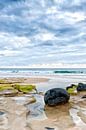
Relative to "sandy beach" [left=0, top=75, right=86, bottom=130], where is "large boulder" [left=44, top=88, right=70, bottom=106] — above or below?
above

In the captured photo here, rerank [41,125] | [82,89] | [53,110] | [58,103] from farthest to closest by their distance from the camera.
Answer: [82,89] → [58,103] → [53,110] → [41,125]

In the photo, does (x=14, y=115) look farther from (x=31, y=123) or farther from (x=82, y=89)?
(x=82, y=89)

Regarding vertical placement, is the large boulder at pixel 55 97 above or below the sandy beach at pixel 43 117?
above

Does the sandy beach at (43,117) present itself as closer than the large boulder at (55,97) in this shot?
Yes

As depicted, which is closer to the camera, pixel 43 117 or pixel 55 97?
pixel 43 117

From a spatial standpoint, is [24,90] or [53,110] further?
[24,90]

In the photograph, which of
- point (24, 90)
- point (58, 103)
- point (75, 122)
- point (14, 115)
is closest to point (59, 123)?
point (75, 122)

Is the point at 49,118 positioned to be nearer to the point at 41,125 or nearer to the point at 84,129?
the point at 41,125

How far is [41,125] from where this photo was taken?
9.80 m

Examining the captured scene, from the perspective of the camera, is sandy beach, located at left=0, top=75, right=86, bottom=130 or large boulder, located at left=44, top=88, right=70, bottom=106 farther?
large boulder, located at left=44, top=88, right=70, bottom=106

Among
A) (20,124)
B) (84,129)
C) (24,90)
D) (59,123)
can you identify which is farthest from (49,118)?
(24,90)

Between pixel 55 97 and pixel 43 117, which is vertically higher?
pixel 55 97

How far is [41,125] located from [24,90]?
1345cm

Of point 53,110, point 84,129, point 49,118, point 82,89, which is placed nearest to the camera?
point 84,129
